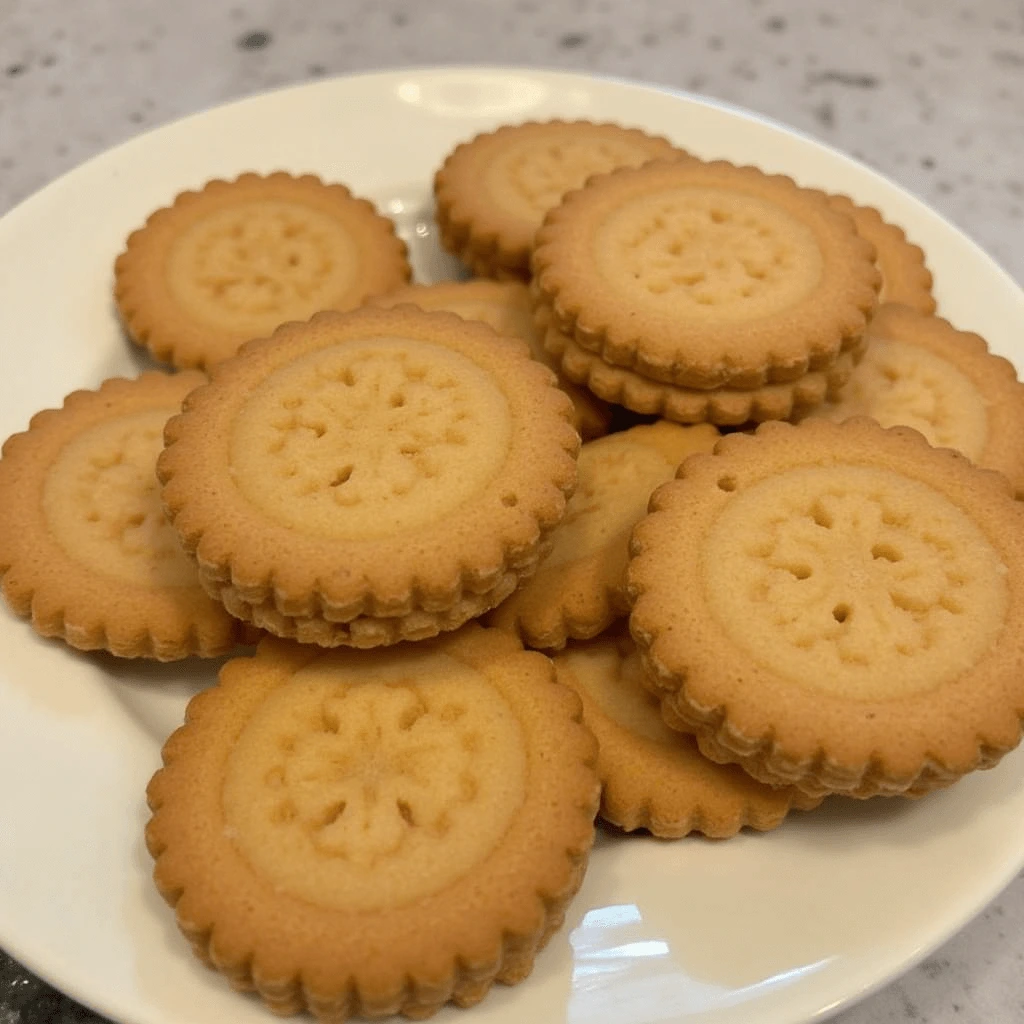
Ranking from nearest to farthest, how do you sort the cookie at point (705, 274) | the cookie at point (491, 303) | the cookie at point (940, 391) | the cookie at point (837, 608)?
the cookie at point (837, 608), the cookie at point (705, 274), the cookie at point (940, 391), the cookie at point (491, 303)

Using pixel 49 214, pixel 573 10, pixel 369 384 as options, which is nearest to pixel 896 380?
pixel 369 384

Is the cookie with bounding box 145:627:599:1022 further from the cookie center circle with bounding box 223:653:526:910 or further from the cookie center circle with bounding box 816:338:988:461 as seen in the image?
the cookie center circle with bounding box 816:338:988:461

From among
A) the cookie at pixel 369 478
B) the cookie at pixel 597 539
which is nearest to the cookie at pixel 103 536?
the cookie at pixel 369 478

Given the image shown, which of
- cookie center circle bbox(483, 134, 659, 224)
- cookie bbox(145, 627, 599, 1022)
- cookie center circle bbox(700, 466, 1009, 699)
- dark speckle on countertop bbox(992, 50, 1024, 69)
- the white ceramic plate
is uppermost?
cookie center circle bbox(483, 134, 659, 224)

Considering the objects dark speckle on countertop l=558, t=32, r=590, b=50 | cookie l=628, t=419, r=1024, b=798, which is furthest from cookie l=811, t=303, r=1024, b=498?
dark speckle on countertop l=558, t=32, r=590, b=50

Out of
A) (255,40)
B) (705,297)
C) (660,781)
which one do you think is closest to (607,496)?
(705,297)

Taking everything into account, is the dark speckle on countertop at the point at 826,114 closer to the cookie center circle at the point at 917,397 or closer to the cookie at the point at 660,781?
the cookie center circle at the point at 917,397
